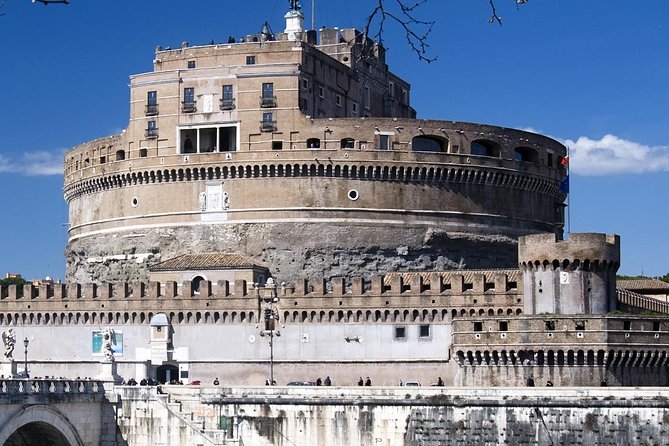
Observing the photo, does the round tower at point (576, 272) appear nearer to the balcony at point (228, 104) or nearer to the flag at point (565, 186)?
the flag at point (565, 186)

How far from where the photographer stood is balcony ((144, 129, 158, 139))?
229 ft

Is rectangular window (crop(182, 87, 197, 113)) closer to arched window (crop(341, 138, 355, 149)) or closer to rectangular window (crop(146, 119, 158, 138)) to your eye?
rectangular window (crop(146, 119, 158, 138))

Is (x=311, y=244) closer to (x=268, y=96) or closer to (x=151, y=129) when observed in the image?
(x=268, y=96)

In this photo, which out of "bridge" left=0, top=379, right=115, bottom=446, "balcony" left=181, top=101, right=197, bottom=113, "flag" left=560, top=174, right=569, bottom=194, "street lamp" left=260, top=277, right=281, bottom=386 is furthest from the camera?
"balcony" left=181, top=101, right=197, bottom=113

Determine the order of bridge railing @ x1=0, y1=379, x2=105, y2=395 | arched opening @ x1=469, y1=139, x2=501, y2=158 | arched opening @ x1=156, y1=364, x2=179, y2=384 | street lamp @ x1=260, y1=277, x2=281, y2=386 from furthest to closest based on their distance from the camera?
arched opening @ x1=469, y1=139, x2=501, y2=158 < arched opening @ x1=156, y1=364, x2=179, y2=384 < street lamp @ x1=260, y1=277, x2=281, y2=386 < bridge railing @ x1=0, y1=379, x2=105, y2=395

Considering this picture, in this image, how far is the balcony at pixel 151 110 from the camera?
6994 cm

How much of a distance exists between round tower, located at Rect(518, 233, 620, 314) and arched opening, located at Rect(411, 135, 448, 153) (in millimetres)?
15958

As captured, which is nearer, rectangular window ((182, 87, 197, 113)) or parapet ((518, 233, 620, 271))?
parapet ((518, 233, 620, 271))

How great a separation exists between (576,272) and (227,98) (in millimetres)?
23432

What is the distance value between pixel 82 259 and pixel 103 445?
28.2 meters

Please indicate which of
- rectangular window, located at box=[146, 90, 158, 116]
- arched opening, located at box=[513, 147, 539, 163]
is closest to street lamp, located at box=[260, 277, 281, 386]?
rectangular window, located at box=[146, 90, 158, 116]

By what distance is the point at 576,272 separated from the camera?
5250 centimetres

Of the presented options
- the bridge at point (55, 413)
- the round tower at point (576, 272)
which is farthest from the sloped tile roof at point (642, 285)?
the bridge at point (55, 413)

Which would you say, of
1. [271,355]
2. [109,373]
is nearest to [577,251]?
[271,355]
